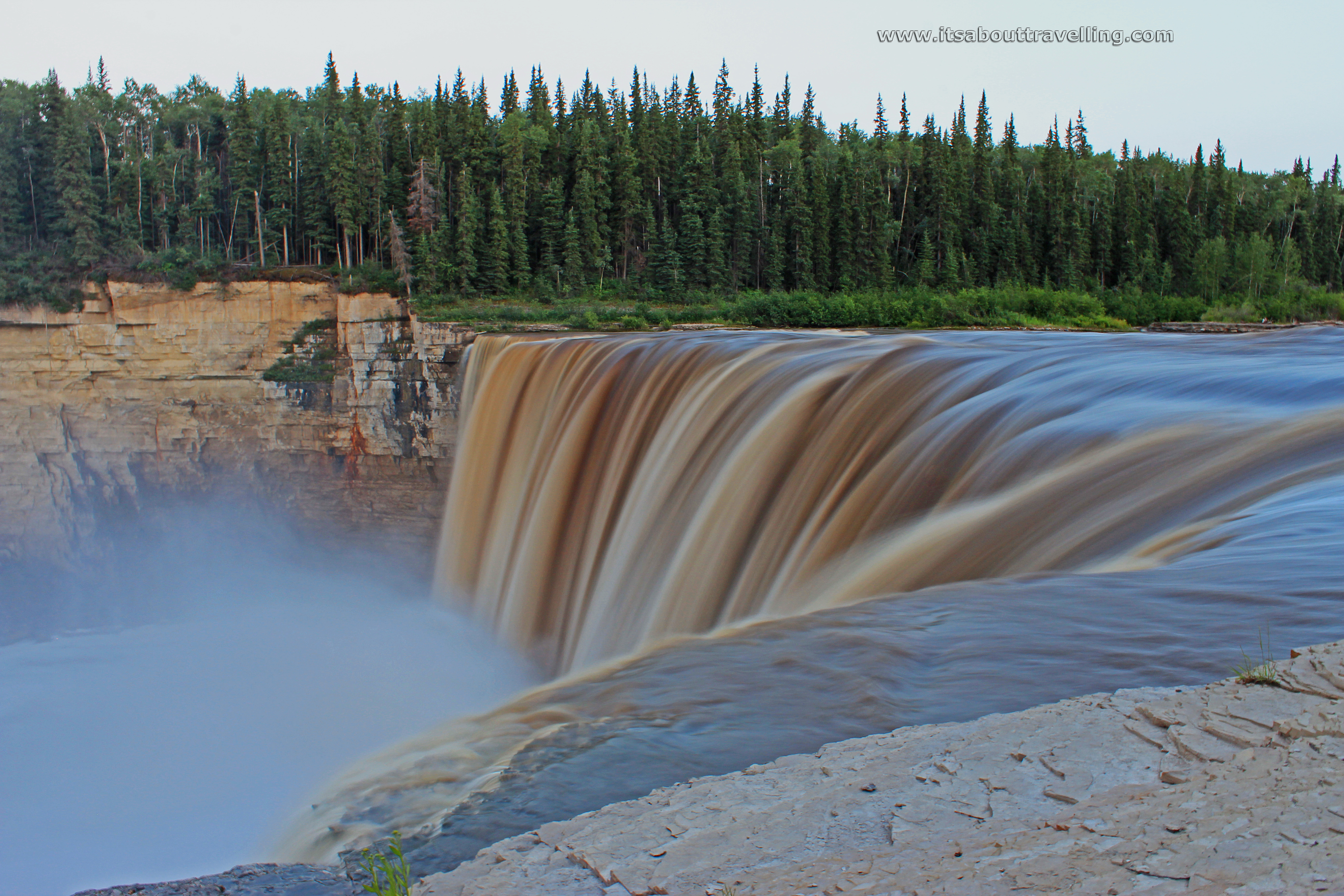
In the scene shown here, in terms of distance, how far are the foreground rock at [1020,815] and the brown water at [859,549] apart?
0.33 m

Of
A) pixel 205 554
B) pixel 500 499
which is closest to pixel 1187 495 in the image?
pixel 500 499

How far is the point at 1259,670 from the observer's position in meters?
2.93

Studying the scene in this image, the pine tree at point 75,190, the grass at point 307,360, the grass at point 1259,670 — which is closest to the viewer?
the grass at point 1259,670

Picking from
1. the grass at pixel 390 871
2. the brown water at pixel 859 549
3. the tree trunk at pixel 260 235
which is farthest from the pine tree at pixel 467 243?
the grass at pixel 390 871

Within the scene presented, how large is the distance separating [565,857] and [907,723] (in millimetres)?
1345

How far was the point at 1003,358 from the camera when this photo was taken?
388 inches

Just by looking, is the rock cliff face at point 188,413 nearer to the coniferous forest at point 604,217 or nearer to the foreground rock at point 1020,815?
the coniferous forest at point 604,217

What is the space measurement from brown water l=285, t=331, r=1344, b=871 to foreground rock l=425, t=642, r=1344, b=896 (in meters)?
0.33

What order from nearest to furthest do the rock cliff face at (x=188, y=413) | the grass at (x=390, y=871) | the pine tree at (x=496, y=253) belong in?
the grass at (x=390, y=871), the rock cliff face at (x=188, y=413), the pine tree at (x=496, y=253)

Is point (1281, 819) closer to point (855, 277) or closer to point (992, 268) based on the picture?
point (855, 277)

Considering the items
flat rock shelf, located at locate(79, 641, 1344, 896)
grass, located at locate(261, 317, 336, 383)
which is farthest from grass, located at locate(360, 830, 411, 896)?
grass, located at locate(261, 317, 336, 383)

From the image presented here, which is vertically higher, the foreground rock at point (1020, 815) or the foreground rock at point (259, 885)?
the foreground rock at point (1020, 815)

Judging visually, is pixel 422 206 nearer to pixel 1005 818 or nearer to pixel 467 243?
pixel 467 243

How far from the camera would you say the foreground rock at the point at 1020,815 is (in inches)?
76.9
